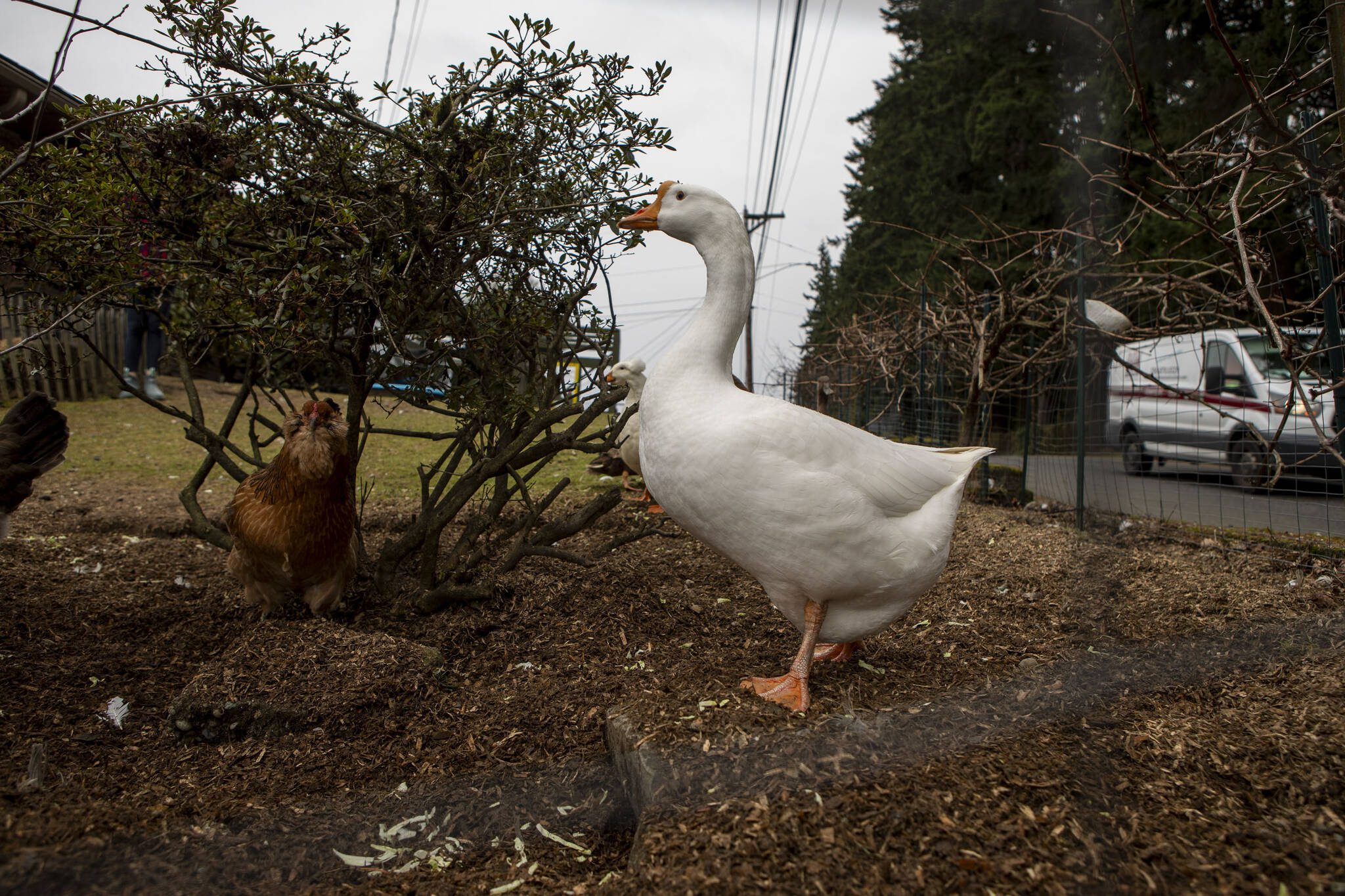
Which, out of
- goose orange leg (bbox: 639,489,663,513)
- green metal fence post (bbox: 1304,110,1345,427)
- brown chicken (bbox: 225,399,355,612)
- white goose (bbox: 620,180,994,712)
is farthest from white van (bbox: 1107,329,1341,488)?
brown chicken (bbox: 225,399,355,612)

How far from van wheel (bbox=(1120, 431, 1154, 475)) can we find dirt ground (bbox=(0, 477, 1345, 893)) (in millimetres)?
2935

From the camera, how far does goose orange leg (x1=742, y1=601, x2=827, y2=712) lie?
247 cm

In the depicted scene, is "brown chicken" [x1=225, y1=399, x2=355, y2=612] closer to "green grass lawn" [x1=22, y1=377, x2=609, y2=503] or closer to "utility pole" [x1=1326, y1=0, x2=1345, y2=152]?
"green grass lawn" [x1=22, y1=377, x2=609, y2=503]

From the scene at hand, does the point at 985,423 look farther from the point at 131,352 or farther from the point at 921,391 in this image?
the point at 131,352

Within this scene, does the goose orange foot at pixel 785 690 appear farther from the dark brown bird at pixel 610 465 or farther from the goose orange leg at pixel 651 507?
the dark brown bird at pixel 610 465

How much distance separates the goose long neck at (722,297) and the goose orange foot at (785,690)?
38.2 inches

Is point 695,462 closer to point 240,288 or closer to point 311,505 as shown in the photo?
point 240,288

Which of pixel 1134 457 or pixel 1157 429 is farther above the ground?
pixel 1157 429

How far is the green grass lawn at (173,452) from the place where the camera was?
6.98 meters

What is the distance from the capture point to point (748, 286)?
2.73 metres

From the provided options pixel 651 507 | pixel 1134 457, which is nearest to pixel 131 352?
pixel 651 507

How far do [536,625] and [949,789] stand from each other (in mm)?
1896

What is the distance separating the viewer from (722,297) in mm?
2670

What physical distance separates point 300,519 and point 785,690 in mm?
2040
